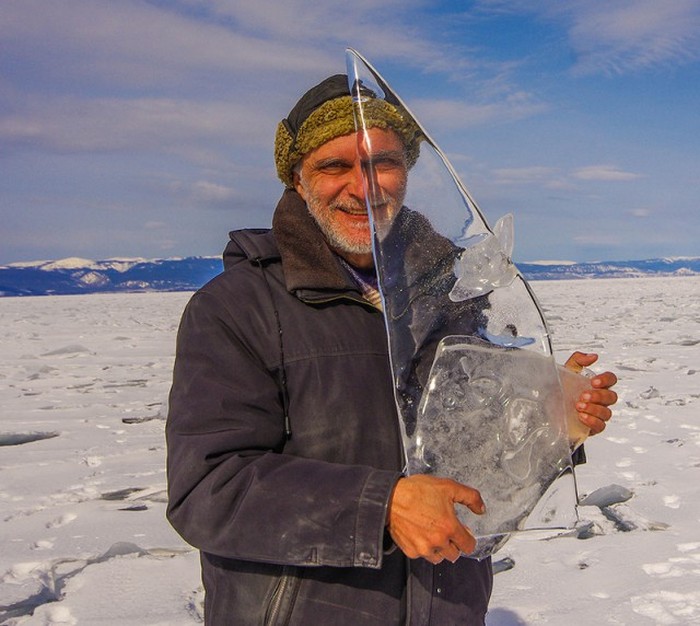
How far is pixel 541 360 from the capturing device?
1.37 metres

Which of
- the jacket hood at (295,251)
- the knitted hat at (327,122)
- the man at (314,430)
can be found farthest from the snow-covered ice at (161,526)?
the knitted hat at (327,122)

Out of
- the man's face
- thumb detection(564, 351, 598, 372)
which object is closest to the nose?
the man's face

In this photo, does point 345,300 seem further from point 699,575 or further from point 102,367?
point 102,367

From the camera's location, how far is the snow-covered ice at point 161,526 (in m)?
2.49

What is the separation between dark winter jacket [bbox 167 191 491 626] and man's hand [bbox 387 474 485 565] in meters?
0.02

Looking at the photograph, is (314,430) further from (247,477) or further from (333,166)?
(333,166)

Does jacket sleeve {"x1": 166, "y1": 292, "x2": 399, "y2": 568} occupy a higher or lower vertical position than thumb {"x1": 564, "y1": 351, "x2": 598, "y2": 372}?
lower

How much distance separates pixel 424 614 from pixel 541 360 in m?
0.50

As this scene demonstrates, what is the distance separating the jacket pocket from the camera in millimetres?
1311

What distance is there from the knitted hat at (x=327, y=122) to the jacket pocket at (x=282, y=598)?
0.77 m

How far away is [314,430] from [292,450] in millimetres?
52

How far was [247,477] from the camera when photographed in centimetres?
121

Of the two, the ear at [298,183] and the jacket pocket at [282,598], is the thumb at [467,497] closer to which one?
the jacket pocket at [282,598]

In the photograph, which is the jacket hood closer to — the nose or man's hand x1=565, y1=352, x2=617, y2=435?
the nose
